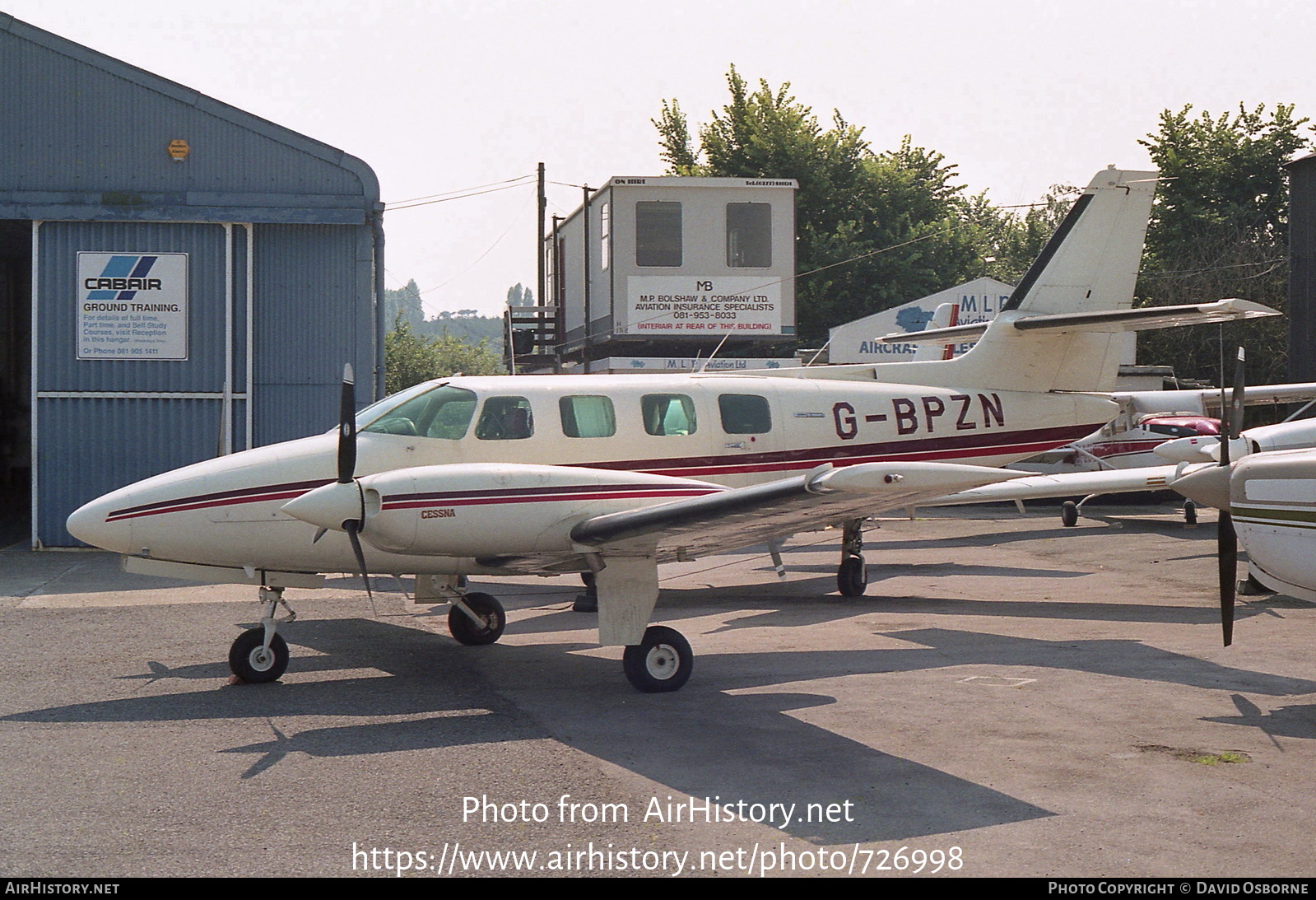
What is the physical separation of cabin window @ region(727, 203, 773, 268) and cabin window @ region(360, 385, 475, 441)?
18.4 metres

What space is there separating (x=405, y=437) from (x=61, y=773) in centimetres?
446

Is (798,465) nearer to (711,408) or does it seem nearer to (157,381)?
(711,408)

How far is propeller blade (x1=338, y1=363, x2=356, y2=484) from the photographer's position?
8.85m

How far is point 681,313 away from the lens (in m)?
28.5

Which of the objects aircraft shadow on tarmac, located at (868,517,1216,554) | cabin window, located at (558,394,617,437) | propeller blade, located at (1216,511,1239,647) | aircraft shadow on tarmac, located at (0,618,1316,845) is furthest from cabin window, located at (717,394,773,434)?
aircraft shadow on tarmac, located at (868,517,1216,554)

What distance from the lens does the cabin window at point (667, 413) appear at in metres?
12.1

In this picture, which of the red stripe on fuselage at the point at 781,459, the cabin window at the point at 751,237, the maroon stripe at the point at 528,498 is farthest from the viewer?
the cabin window at the point at 751,237

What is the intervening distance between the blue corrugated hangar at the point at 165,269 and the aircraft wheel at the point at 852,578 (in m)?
9.75

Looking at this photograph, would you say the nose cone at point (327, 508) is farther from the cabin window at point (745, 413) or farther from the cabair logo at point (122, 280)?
the cabair logo at point (122, 280)

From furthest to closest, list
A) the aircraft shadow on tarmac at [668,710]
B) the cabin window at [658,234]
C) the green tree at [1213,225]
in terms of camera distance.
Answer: the green tree at [1213,225], the cabin window at [658,234], the aircraft shadow on tarmac at [668,710]

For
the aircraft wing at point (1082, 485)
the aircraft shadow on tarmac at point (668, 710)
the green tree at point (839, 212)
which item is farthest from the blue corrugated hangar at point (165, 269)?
the green tree at point (839, 212)
